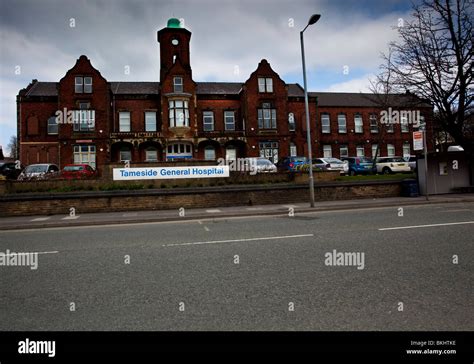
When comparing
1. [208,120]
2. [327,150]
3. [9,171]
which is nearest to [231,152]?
[208,120]

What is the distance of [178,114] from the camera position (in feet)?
123

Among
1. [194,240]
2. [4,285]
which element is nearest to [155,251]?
[194,240]

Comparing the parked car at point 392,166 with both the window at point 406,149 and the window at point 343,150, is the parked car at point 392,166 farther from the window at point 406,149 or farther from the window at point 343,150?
the window at point 406,149

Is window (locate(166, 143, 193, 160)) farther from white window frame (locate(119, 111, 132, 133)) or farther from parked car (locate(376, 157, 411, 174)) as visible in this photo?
parked car (locate(376, 157, 411, 174))

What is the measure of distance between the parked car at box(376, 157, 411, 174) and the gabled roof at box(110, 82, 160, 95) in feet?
85.8

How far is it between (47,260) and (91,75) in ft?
117

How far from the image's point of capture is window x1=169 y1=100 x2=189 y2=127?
3738 centimetres

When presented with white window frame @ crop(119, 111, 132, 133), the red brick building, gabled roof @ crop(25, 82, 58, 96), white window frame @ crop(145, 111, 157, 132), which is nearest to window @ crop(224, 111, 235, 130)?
the red brick building

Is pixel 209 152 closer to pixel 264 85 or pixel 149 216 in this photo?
pixel 264 85

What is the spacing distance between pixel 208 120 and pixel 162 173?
22.1 metres

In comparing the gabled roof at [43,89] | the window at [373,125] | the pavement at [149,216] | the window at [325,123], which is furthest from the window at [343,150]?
the gabled roof at [43,89]

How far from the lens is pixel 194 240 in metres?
8.52
